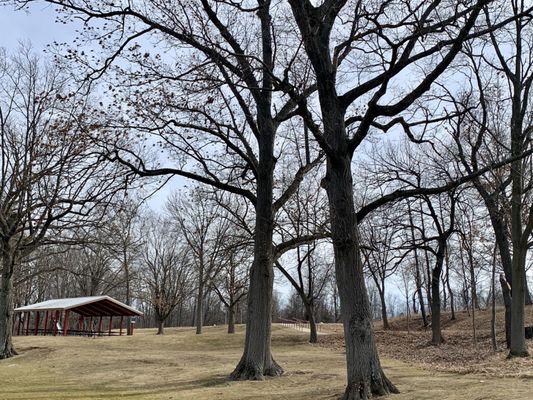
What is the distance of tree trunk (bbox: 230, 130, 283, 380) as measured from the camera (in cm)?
1288

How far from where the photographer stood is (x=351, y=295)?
8.70 meters

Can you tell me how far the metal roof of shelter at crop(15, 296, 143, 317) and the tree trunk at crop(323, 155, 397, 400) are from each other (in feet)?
99.4

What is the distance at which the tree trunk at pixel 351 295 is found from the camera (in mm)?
8266

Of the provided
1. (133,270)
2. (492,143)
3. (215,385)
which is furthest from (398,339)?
(133,270)

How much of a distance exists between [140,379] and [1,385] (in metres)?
3.37

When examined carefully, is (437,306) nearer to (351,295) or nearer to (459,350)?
(459,350)

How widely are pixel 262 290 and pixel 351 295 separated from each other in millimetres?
4926

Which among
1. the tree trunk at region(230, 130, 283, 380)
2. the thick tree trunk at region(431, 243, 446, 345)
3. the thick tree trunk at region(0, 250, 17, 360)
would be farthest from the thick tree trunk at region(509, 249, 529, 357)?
the thick tree trunk at region(0, 250, 17, 360)

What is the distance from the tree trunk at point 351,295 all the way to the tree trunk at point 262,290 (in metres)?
4.49

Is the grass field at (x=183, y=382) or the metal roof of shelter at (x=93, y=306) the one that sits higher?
the metal roof of shelter at (x=93, y=306)

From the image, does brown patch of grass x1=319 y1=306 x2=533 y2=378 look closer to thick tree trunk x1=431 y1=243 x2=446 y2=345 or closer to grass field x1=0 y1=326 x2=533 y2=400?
thick tree trunk x1=431 y1=243 x2=446 y2=345

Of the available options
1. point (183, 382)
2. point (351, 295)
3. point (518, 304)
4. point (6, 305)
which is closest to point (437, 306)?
point (518, 304)

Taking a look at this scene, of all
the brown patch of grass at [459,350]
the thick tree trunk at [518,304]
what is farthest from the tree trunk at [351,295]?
the thick tree trunk at [518,304]

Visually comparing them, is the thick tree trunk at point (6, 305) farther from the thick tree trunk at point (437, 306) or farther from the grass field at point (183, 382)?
the thick tree trunk at point (437, 306)
